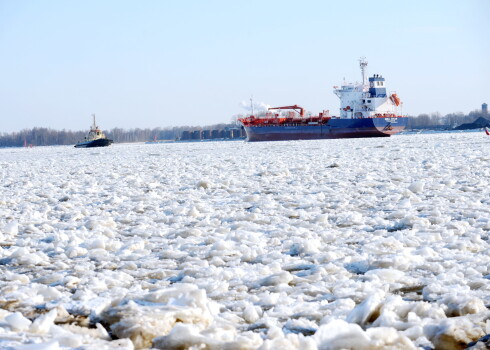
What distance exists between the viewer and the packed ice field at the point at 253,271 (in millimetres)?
2301

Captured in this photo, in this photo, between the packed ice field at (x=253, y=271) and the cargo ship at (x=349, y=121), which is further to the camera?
the cargo ship at (x=349, y=121)

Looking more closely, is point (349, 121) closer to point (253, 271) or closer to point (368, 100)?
point (368, 100)

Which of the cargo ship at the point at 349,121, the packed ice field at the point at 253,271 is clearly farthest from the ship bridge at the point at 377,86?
the packed ice field at the point at 253,271

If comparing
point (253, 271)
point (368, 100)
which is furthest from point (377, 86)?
point (253, 271)

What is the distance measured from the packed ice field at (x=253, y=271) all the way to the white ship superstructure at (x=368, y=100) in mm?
43875

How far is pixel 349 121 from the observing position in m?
47.0

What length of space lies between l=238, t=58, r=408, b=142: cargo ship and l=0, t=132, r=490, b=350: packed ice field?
132ft

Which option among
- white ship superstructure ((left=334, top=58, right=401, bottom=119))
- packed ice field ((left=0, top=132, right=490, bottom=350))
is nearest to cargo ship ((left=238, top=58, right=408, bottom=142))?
white ship superstructure ((left=334, top=58, right=401, bottom=119))

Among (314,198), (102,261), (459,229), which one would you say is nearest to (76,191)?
(314,198)

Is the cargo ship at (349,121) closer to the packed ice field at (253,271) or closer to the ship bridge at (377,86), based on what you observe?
the ship bridge at (377,86)

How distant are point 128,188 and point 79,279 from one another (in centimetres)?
557

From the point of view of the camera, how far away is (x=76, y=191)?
337 inches

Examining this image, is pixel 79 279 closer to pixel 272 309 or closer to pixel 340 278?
pixel 272 309

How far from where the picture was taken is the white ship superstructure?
163 ft
